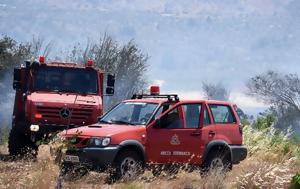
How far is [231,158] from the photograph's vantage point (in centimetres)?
1316

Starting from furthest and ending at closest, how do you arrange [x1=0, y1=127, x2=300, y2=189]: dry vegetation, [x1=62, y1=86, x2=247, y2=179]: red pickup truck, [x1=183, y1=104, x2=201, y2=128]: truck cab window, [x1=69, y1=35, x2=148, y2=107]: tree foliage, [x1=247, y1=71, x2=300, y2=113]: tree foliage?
[x1=247, y1=71, x2=300, y2=113]: tree foliage → [x1=69, y1=35, x2=148, y2=107]: tree foliage → [x1=183, y1=104, x2=201, y2=128]: truck cab window → [x1=62, y1=86, x2=247, y2=179]: red pickup truck → [x1=0, y1=127, x2=300, y2=189]: dry vegetation

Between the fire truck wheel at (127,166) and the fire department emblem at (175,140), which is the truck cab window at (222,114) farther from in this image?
the fire truck wheel at (127,166)

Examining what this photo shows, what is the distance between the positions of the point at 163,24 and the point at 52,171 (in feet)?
196

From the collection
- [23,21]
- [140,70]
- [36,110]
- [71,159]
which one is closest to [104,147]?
[71,159]

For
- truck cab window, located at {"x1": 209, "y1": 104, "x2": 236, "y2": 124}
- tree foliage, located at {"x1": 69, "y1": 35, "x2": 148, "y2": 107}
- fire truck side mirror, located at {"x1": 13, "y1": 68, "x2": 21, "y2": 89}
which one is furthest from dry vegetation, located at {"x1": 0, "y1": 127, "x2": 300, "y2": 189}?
tree foliage, located at {"x1": 69, "y1": 35, "x2": 148, "y2": 107}

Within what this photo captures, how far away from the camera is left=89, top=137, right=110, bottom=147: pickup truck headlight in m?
11.3

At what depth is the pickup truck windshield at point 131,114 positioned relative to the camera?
12250 millimetres

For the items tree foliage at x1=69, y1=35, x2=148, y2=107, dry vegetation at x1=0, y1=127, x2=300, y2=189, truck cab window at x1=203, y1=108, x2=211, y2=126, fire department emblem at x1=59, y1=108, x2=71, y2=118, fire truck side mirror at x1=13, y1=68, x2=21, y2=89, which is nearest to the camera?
dry vegetation at x1=0, y1=127, x2=300, y2=189

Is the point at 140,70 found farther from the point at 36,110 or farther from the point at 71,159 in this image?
the point at 71,159

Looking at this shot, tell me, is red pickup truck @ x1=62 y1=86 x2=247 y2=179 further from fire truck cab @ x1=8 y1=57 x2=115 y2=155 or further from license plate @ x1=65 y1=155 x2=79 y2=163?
fire truck cab @ x1=8 y1=57 x2=115 y2=155

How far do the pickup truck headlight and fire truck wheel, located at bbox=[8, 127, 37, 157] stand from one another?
454 centimetres


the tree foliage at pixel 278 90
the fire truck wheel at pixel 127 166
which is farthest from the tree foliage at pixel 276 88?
the fire truck wheel at pixel 127 166

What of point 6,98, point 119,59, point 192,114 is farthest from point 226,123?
point 119,59

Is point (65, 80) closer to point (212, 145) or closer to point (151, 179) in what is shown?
point (212, 145)
